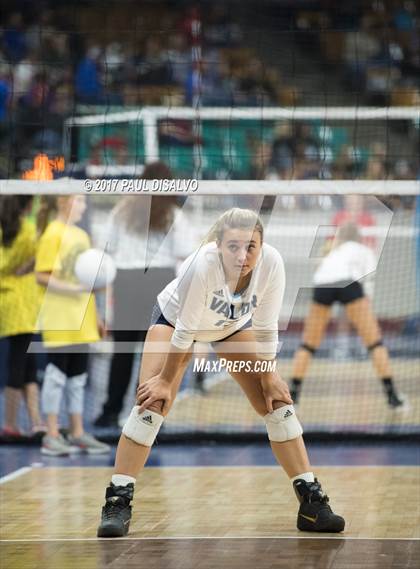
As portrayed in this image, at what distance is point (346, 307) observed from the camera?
11844mm

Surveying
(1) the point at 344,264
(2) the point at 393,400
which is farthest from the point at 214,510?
(1) the point at 344,264

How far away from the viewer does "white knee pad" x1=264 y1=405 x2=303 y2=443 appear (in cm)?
696

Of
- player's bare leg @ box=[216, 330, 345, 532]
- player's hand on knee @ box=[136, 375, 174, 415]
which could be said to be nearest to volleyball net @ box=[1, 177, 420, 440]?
player's bare leg @ box=[216, 330, 345, 532]

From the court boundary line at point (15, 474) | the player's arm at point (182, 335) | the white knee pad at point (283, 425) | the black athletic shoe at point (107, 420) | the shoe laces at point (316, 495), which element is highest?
the player's arm at point (182, 335)

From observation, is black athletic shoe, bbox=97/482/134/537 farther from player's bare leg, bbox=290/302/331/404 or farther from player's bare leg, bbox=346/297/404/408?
player's bare leg, bbox=346/297/404/408

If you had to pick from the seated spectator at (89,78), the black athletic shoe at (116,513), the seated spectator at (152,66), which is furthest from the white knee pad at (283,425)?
the seated spectator at (152,66)

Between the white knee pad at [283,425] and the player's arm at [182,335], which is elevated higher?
the player's arm at [182,335]

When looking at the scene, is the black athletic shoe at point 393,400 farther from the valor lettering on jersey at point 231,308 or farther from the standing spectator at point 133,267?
the valor lettering on jersey at point 231,308

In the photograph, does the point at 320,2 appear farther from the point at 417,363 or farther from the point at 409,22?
the point at 417,363

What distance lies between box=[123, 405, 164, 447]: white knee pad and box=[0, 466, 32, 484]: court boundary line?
7.24 ft

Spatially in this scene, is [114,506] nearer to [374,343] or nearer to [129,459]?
[129,459]

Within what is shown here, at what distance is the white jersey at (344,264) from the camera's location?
1188 centimetres

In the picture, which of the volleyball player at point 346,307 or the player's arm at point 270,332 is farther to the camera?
the volleyball player at point 346,307

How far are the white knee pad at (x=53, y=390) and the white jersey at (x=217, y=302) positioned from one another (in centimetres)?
316
